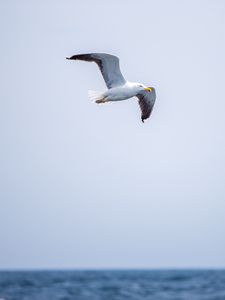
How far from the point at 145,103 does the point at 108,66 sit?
5.09 ft

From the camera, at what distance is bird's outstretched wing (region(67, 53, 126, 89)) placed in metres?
17.5

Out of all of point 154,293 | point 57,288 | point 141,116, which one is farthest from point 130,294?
point 141,116

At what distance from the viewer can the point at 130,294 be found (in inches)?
1362

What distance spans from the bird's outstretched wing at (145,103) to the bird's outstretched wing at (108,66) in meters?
0.97

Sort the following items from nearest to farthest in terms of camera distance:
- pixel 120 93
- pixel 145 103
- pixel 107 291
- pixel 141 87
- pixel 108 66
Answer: pixel 120 93
pixel 108 66
pixel 141 87
pixel 145 103
pixel 107 291

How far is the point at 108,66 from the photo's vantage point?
707 inches

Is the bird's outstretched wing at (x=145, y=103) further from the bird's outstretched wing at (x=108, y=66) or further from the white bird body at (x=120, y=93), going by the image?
the white bird body at (x=120, y=93)

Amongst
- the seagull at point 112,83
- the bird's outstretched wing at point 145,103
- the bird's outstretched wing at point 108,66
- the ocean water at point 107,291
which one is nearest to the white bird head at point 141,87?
the seagull at point 112,83

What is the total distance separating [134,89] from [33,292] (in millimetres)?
17415

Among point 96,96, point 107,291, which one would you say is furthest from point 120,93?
point 107,291

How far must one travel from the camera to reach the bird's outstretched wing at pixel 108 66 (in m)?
17.5

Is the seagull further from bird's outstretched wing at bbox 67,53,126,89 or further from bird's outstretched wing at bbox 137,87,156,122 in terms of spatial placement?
bird's outstretched wing at bbox 137,87,156,122

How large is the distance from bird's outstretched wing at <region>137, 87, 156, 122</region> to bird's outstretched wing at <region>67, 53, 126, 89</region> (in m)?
0.97

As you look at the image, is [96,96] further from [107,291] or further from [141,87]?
[107,291]
